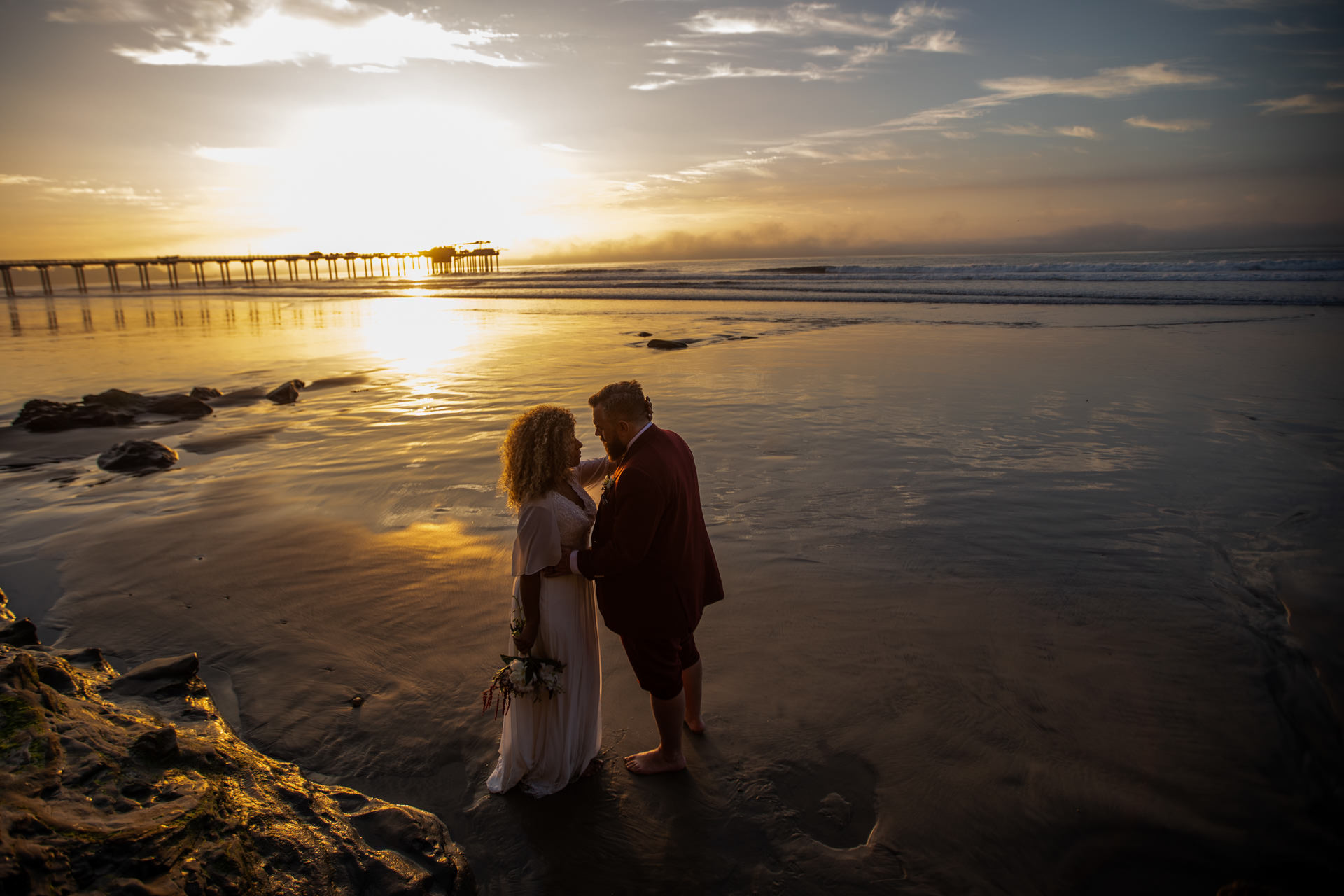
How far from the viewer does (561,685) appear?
3205mm

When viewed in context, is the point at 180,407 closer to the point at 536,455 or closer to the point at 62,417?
the point at 62,417

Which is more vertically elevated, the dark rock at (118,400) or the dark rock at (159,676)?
the dark rock at (118,400)

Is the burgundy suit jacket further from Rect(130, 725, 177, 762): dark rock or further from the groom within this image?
Rect(130, 725, 177, 762): dark rock

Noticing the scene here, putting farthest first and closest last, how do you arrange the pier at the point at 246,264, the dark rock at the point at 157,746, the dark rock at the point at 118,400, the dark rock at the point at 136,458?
1. the pier at the point at 246,264
2. the dark rock at the point at 118,400
3. the dark rock at the point at 136,458
4. the dark rock at the point at 157,746

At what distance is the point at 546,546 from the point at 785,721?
1.78 meters

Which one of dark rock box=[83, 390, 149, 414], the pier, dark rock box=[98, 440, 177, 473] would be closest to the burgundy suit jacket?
dark rock box=[98, 440, 177, 473]

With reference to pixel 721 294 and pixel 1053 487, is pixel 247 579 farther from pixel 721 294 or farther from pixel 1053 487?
pixel 721 294

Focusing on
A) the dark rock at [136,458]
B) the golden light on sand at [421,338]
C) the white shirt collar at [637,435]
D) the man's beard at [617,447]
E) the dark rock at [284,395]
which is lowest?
the dark rock at [136,458]

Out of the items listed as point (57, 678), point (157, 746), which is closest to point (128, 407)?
point (57, 678)

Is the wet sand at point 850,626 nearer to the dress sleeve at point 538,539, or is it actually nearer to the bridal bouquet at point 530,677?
the bridal bouquet at point 530,677

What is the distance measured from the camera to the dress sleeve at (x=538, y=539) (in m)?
3.03

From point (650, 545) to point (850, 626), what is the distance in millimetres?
2204

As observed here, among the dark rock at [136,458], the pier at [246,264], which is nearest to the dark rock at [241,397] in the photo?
the dark rock at [136,458]

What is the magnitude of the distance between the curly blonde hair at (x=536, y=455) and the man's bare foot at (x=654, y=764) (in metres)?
1.49
